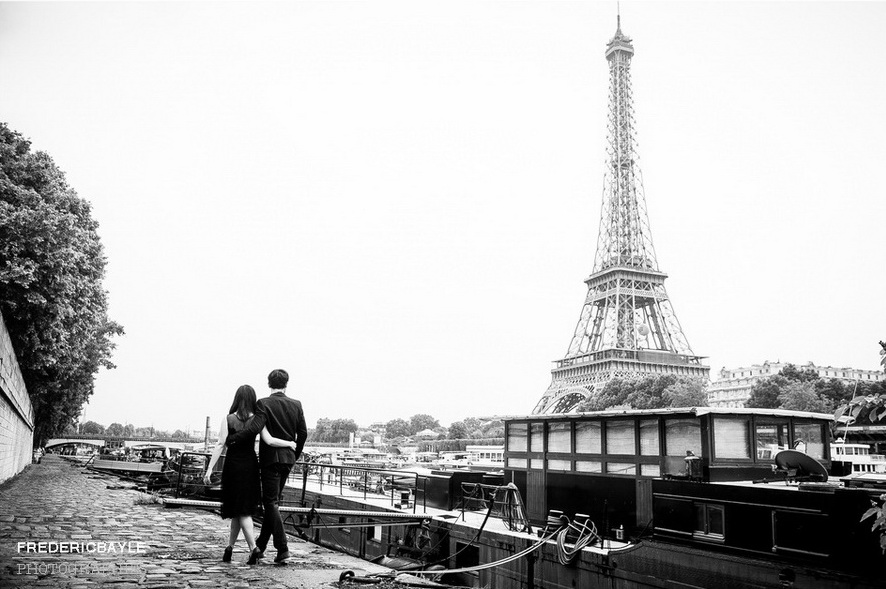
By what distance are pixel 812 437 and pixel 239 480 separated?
13.3 meters

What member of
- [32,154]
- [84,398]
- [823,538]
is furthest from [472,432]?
[823,538]

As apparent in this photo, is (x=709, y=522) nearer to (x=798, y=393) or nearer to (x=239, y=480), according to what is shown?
(x=239, y=480)

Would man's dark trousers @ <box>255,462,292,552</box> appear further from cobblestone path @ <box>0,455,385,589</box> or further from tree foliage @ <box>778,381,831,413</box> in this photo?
tree foliage @ <box>778,381,831,413</box>

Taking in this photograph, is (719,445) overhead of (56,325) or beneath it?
beneath

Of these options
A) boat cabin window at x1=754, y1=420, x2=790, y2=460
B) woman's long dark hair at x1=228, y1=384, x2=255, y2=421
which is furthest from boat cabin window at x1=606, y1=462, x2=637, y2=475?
woman's long dark hair at x1=228, y1=384, x2=255, y2=421

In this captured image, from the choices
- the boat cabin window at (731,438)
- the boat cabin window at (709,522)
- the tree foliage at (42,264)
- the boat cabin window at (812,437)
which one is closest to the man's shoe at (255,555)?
the boat cabin window at (709,522)

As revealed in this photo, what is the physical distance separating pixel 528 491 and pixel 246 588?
47.3 feet

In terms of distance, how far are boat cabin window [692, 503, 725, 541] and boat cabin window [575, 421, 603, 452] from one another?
14.4ft

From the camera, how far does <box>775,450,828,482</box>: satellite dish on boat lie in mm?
12214

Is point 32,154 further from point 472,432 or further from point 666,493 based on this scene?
point 472,432

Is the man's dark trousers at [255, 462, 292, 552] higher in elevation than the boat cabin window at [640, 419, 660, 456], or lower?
lower

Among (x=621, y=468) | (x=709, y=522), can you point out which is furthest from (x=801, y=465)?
(x=621, y=468)

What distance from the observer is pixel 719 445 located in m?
14.4

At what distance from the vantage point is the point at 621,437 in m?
16.8
